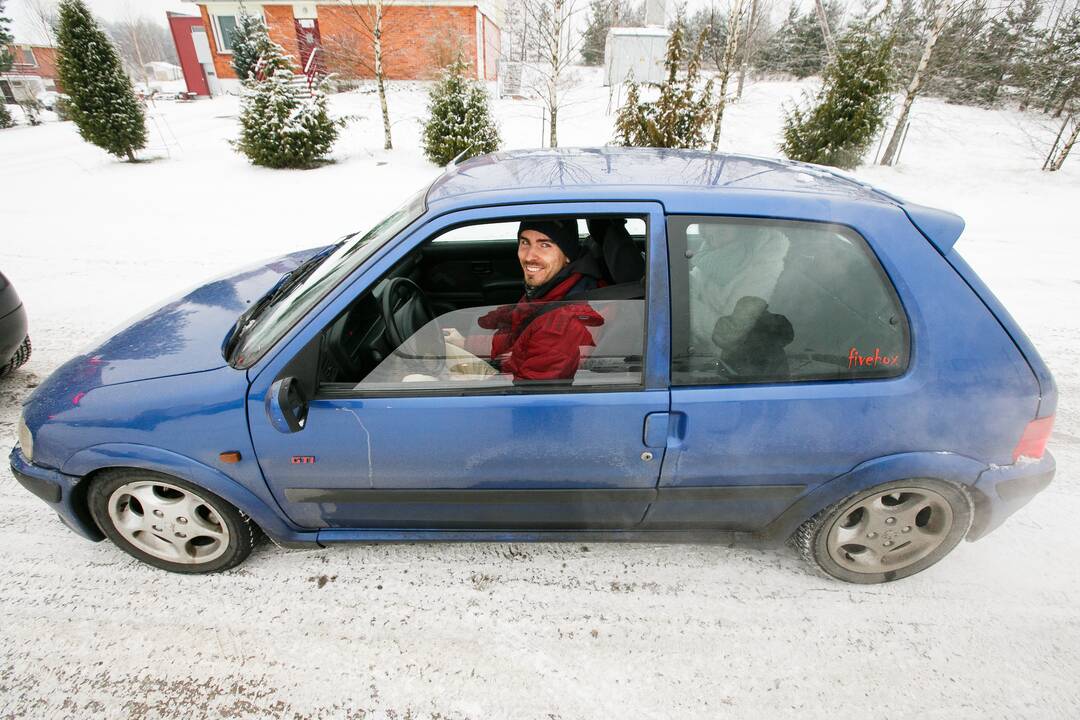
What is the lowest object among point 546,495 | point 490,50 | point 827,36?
point 546,495

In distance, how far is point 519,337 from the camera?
Result: 205cm

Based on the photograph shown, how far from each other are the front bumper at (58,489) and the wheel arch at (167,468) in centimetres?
2

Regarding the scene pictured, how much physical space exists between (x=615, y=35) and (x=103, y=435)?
84.1 feet

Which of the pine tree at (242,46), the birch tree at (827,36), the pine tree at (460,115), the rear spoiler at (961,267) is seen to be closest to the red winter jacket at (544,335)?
the rear spoiler at (961,267)

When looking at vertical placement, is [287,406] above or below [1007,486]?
above

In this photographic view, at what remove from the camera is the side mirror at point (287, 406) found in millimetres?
1741

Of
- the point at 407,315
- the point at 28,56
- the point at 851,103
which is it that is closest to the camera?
the point at 407,315

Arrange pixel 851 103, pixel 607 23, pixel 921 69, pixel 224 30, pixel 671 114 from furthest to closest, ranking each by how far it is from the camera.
→ pixel 607 23, pixel 224 30, pixel 921 69, pixel 851 103, pixel 671 114

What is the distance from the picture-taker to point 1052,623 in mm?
2123

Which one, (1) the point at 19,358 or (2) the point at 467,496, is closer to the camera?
(2) the point at 467,496

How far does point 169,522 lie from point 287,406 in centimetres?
101

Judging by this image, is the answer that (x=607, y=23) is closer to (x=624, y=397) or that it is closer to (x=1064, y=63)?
(x=1064, y=63)

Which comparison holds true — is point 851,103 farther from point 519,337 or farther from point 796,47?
point 796,47

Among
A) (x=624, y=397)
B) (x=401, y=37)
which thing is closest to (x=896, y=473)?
(x=624, y=397)
